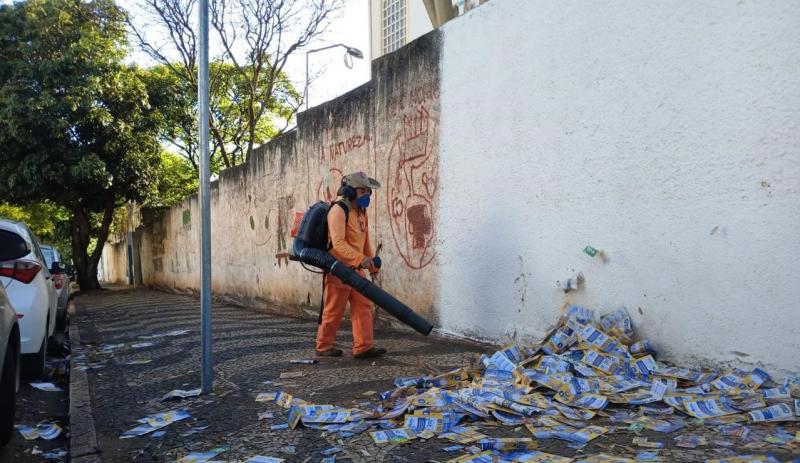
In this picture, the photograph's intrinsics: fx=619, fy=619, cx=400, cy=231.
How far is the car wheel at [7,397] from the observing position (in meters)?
3.46

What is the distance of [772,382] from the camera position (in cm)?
358

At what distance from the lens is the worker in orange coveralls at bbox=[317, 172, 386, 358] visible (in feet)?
17.3

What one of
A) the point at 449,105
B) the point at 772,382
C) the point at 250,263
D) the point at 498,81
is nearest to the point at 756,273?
the point at 772,382

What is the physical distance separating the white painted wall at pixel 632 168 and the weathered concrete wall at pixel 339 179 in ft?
1.38

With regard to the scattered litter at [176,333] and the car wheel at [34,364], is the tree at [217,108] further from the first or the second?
the car wheel at [34,364]

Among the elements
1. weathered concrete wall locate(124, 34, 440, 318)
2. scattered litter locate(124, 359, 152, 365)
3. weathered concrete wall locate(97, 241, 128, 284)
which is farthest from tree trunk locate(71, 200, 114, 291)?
scattered litter locate(124, 359, 152, 365)

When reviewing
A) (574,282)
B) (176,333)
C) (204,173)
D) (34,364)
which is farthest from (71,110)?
(574,282)

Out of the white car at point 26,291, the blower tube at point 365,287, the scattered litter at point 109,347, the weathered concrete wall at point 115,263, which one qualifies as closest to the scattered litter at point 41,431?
the white car at point 26,291

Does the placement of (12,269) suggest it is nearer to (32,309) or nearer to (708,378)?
(32,309)

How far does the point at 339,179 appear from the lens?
27.5 feet

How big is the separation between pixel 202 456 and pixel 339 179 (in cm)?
556

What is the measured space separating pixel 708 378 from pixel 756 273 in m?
0.70

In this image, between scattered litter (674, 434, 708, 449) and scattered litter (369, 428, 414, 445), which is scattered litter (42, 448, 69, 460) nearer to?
scattered litter (369, 428, 414, 445)

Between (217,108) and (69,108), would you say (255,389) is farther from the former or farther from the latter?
(217,108)
